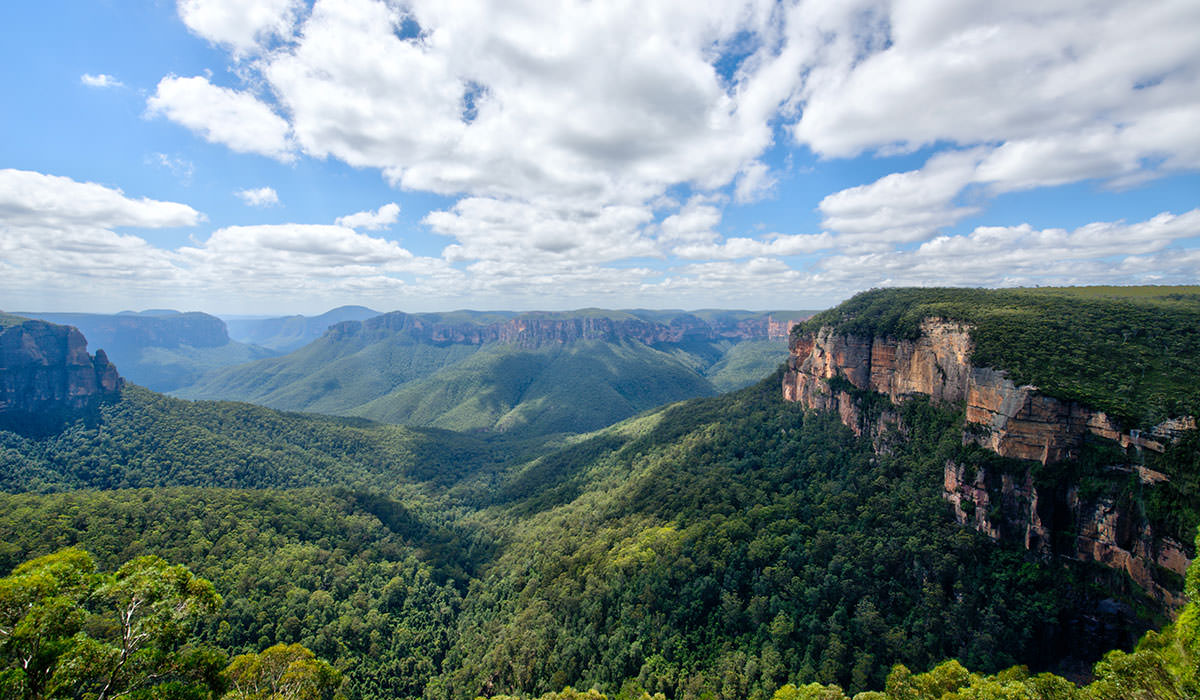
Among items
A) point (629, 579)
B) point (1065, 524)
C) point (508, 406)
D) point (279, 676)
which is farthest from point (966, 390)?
point (508, 406)

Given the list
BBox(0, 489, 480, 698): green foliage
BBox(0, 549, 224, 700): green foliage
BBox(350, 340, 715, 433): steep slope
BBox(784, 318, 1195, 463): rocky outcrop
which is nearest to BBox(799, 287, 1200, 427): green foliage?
BBox(784, 318, 1195, 463): rocky outcrop

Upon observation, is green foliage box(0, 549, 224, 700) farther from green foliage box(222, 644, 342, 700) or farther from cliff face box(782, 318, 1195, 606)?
cliff face box(782, 318, 1195, 606)

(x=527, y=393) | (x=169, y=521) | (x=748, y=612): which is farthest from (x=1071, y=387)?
(x=527, y=393)

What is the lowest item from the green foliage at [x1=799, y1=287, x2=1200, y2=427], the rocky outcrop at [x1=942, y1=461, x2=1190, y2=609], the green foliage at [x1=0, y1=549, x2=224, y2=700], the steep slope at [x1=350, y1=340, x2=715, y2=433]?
the steep slope at [x1=350, y1=340, x2=715, y2=433]

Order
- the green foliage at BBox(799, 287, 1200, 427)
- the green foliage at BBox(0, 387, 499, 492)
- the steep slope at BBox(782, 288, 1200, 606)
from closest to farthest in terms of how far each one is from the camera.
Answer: the steep slope at BBox(782, 288, 1200, 606) < the green foliage at BBox(799, 287, 1200, 427) < the green foliage at BBox(0, 387, 499, 492)

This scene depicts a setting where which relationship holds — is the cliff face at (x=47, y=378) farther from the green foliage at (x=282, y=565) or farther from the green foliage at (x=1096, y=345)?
the green foliage at (x=1096, y=345)

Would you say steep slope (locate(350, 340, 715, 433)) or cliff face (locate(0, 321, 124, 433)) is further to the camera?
steep slope (locate(350, 340, 715, 433))

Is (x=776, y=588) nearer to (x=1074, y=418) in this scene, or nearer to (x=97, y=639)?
(x=1074, y=418)
